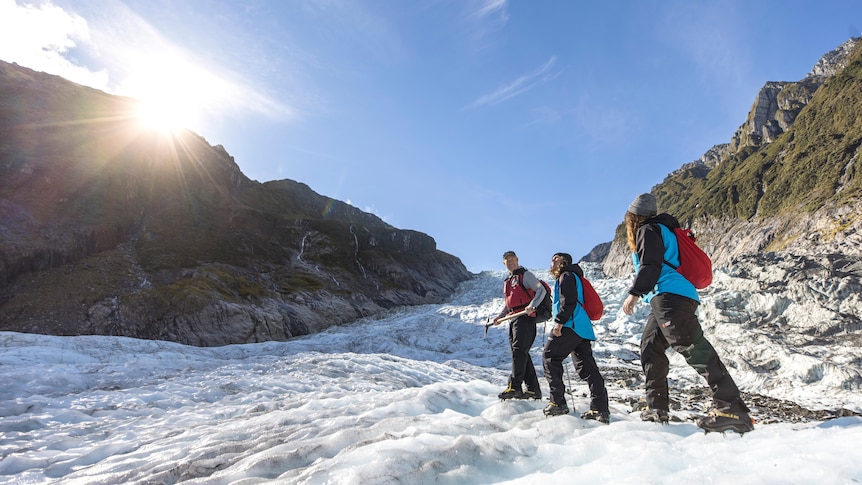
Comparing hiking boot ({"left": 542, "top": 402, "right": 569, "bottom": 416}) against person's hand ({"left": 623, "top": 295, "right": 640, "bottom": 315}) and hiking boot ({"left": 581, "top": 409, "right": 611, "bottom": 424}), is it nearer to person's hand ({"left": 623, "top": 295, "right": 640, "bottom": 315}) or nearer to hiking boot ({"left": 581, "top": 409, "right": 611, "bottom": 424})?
hiking boot ({"left": 581, "top": 409, "right": 611, "bottom": 424})

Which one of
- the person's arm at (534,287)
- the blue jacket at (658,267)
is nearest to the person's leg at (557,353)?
the person's arm at (534,287)

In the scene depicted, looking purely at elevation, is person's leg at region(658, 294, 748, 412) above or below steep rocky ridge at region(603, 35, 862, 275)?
below

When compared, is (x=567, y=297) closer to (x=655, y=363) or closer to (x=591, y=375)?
(x=591, y=375)

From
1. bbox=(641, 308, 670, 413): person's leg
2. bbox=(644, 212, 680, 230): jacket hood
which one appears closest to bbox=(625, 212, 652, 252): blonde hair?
bbox=(644, 212, 680, 230): jacket hood

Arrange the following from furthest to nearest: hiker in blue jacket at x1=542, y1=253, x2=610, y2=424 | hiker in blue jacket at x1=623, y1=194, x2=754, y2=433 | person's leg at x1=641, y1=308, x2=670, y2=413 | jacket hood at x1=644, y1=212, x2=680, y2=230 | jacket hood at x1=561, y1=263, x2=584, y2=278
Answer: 1. jacket hood at x1=561, y1=263, x2=584, y2=278
2. hiker in blue jacket at x1=542, y1=253, x2=610, y2=424
3. person's leg at x1=641, y1=308, x2=670, y2=413
4. jacket hood at x1=644, y1=212, x2=680, y2=230
5. hiker in blue jacket at x1=623, y1=194, x2=754, y2=433

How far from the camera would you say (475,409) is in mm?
7043

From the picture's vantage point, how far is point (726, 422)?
439 cm

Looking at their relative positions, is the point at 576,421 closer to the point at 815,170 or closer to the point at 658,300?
the point at 658,300

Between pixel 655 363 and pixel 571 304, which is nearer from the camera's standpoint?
pixel 655 363

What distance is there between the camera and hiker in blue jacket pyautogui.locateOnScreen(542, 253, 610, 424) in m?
6.08

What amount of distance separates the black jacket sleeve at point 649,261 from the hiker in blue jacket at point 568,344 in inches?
51.1

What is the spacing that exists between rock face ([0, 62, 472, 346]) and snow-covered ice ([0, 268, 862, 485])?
2221 cm

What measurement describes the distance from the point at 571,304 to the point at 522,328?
1294mm

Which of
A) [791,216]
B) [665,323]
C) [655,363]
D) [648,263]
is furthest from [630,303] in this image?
[791,216]
